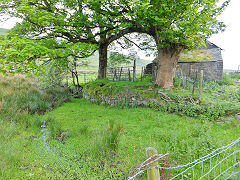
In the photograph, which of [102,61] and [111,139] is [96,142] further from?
[102,61]

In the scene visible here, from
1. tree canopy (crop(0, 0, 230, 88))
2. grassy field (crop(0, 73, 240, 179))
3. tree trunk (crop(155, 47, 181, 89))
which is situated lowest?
grassy field (crop(0, 73, 240, 179))

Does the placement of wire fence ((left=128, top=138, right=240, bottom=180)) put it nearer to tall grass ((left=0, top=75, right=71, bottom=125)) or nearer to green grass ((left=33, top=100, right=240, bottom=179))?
green grass ((left=33, top=100, right=240, bottom=179))

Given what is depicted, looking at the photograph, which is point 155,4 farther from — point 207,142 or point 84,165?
point 84,165

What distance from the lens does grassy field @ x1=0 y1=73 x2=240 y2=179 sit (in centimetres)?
319

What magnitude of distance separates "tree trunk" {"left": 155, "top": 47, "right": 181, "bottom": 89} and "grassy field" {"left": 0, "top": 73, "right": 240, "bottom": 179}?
2307 millimetres

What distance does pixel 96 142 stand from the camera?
3797 millimetres

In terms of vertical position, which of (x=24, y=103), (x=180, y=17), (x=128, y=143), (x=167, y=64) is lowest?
(x=128, y=143)

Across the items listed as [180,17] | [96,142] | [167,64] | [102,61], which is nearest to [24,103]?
[96,142]

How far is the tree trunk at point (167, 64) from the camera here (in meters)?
7.81

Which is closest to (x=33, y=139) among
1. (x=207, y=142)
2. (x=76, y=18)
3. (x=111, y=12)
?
(x=207, y=142)

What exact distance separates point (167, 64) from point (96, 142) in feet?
19.8

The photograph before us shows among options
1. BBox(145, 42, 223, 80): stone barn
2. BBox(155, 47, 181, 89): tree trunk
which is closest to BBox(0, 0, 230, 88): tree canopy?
BBox(155, 47, 181, 89): tree trunk

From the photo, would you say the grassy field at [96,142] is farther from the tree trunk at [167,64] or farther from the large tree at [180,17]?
the large tree at [180,17]

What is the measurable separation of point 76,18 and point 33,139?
5.89 m
